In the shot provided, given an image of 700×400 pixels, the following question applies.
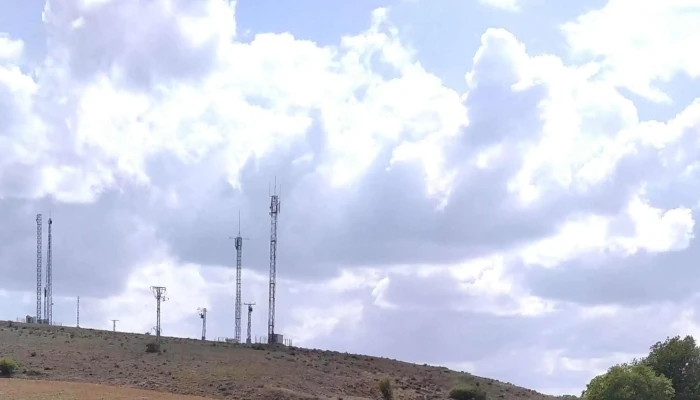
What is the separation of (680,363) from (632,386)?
14.6 m

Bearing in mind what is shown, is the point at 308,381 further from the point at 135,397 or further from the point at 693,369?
the point at 693,369

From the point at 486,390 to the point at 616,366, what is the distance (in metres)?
35.2

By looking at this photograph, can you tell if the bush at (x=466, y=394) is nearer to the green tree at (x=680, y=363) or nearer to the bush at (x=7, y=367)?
the green tree at (x=680, y=363)

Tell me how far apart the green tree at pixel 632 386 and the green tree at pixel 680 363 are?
Answer: 9.05 meters

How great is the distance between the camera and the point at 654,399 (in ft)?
292

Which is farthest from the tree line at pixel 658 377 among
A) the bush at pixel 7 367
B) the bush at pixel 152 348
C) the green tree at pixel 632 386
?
the bush at pixel 7 367

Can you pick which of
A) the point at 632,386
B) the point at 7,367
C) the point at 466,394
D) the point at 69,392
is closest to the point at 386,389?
the point at 466,394

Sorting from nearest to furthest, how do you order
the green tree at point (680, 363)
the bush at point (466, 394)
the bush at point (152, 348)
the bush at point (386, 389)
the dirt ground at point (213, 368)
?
1. the dirt ground at point (213, 368)
2. the green tree at point (680, 363)
3. the bush at point (386, 389)
4. the bush at point (152, 348)
5. the bush at point (466, 394)

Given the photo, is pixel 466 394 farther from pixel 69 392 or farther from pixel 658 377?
pixel 69 392

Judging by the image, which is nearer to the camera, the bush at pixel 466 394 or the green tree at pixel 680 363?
the green tree at pixel 680 363

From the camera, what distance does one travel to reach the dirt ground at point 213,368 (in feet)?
308

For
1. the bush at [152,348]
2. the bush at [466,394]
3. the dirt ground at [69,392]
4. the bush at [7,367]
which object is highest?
the bush at [152,348]

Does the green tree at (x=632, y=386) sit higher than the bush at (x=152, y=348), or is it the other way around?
the bush at (x=152, y=348)

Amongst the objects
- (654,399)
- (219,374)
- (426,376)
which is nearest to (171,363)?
(219,374)
